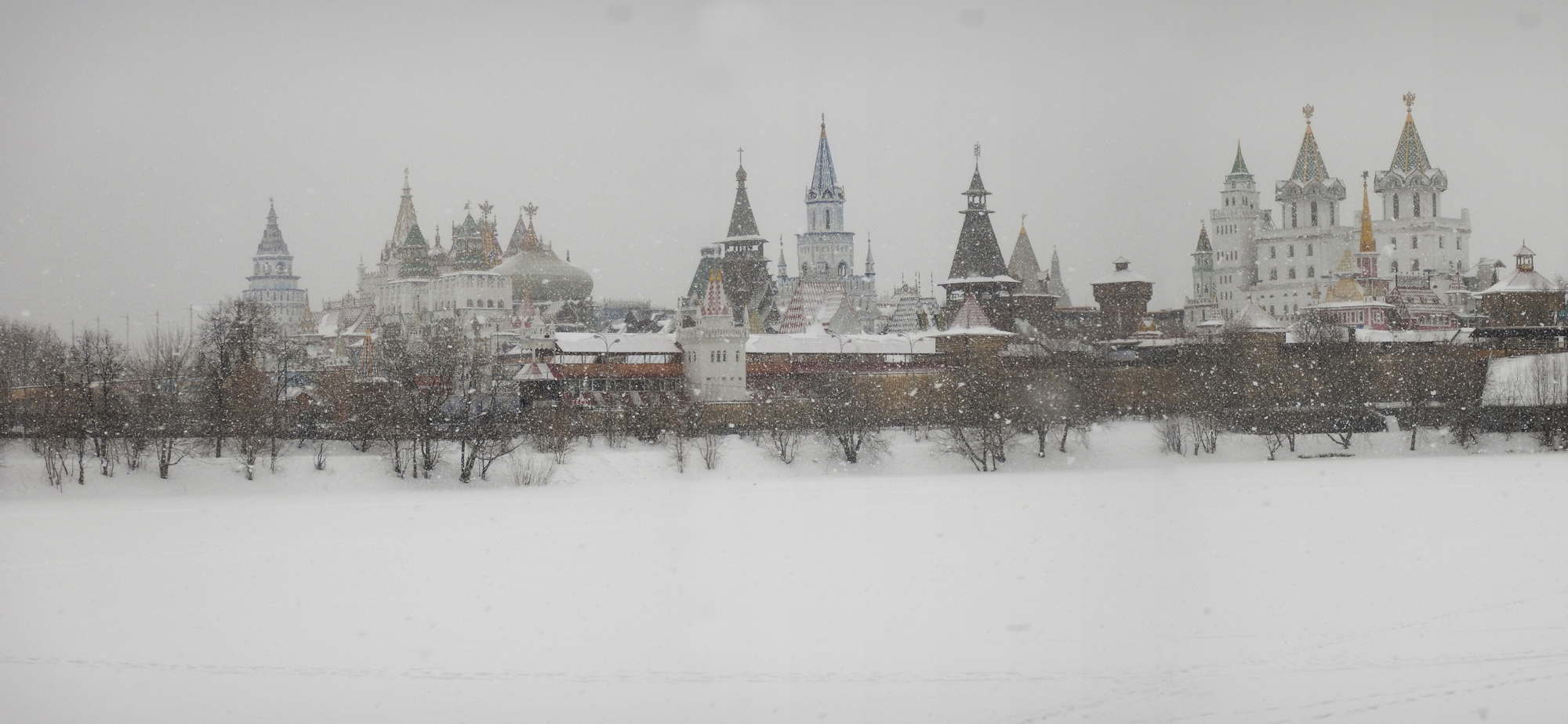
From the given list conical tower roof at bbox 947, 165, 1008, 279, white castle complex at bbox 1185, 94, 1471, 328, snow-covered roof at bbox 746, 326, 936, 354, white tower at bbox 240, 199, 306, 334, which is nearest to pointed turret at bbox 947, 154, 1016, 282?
conical tower roof at bbox 947, 165, 1008, 279

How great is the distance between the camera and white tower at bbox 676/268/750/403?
3762cm

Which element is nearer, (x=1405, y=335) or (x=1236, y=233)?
(x=1405, y=335)

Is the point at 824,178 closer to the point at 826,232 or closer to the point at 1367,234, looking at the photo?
the point at 826,232

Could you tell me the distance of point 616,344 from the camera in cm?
3812

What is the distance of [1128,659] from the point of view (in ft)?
32.9

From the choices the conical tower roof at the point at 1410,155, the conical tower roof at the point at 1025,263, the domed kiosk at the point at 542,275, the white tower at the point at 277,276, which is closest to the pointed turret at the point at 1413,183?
the conical tower roof at the point at 1410,155

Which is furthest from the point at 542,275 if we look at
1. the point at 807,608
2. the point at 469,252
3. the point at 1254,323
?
the point at 807,608

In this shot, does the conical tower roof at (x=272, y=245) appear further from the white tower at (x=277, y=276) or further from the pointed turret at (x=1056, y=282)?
the pointed turret at (x=1056, y=282)

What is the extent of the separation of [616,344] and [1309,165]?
143 feet

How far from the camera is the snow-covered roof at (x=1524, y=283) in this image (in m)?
43.0

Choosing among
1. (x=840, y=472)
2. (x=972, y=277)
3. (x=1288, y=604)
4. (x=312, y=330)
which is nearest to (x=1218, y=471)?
(x=840, y=472)

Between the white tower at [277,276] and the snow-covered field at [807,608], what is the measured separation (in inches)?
3026

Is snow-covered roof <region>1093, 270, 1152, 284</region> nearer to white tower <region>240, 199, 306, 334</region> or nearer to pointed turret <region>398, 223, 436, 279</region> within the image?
pointed turret <region>398, 223, 436, 279</region>

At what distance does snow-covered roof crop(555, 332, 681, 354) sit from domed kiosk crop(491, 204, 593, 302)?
1967 centimetres
